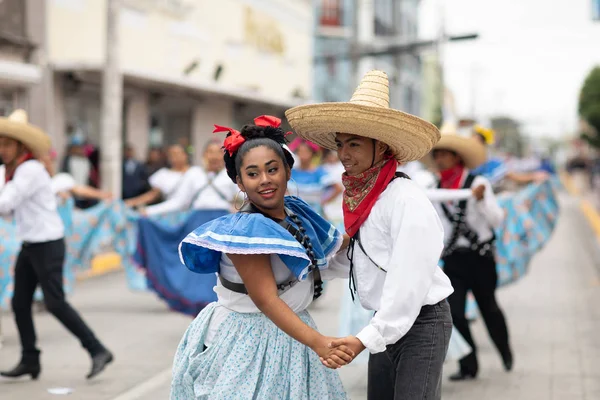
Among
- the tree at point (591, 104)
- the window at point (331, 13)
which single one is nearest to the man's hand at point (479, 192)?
the window at point (331, 13)

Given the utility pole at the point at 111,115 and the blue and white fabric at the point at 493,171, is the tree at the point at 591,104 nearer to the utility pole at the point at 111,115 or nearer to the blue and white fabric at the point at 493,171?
the utility pole at the point at 111,115

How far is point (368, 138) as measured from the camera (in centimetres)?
379

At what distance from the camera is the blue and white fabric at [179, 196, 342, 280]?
11.5 feet

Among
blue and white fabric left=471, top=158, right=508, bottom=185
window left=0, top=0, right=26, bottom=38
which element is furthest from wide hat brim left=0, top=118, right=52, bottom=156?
window left=0, top=0, right=26, bottom=38

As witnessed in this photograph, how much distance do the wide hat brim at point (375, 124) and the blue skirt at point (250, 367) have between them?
746 mm

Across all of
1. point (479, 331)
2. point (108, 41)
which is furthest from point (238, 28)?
point (479, 331)

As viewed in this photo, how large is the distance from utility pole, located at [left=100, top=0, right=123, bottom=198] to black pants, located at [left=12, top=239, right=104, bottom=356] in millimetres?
9216

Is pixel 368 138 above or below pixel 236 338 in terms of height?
above

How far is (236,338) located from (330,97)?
36.8 meters

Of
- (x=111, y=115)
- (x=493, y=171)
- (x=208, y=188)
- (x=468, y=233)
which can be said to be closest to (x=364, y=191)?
(x=468, y=233)

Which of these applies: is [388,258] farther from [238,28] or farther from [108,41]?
[238,28]

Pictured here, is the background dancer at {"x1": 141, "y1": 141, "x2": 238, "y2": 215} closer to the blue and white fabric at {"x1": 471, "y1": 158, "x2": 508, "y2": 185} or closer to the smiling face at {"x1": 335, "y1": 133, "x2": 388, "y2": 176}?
the blue and white fabric at {"x1": 471, "y1": 158, "x2": 508, "y2": 185}

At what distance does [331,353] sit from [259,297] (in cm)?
32

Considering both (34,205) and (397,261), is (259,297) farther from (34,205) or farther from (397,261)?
(34,205)
